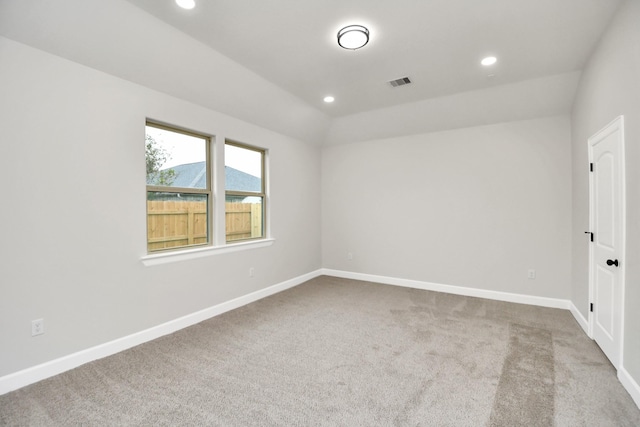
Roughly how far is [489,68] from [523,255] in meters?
2.52

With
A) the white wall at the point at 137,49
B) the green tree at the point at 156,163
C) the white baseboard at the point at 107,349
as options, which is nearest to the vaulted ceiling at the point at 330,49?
the white wall at the point at 137,49

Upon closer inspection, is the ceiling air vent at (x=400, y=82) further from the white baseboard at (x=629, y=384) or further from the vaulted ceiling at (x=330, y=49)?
the white baseboard at (x=629, y=384)

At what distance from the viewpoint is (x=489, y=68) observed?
3.21 meters

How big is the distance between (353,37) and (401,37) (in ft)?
1.48

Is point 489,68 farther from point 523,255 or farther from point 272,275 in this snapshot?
point 272,275

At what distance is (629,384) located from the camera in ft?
6.79

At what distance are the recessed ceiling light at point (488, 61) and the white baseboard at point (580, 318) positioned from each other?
2.87m

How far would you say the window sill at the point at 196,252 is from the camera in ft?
9.83

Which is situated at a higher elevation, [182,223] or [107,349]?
[182,223]

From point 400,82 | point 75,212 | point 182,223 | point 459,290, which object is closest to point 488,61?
point 400,82

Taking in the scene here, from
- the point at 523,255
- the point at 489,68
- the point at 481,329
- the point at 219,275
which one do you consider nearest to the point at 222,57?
the point at 219,275

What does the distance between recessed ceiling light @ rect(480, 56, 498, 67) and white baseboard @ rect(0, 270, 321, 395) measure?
3931 mm

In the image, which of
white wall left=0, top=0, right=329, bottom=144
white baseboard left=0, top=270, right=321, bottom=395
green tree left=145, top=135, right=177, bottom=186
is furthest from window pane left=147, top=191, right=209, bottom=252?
white wall left=0, top=0, right=329, bottom=144

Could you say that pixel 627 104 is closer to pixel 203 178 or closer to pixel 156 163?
pixel 203 178
